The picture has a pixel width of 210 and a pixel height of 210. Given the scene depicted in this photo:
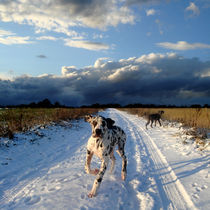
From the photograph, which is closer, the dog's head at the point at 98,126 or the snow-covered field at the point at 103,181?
the snow-covered field at the point at 103,181

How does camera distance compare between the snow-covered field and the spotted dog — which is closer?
the snow-covered field

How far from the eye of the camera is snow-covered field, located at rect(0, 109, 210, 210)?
142 inches

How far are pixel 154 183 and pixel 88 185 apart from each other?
1744 mm

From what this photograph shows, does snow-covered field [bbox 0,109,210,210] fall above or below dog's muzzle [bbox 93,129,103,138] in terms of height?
below

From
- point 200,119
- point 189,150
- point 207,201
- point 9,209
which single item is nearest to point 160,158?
point 189,150

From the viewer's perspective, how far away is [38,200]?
11.8 feet

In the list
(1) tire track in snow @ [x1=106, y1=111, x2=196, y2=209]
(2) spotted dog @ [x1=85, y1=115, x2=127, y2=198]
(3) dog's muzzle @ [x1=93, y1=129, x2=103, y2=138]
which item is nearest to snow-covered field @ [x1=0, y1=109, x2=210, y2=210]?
(1) tire track in snow @ [x1=106, y1=111, x2=196, y2=209]

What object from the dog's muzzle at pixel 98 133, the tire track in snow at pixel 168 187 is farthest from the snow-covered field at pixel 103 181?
the dog's muzzle at pixel 98 133

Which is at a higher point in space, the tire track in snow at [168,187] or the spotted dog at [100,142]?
the spotted dog at [100,142]

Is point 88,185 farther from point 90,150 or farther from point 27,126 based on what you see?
point 27,126

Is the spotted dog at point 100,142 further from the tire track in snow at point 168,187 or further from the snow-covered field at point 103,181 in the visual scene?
the tire track in snow at point 168,187

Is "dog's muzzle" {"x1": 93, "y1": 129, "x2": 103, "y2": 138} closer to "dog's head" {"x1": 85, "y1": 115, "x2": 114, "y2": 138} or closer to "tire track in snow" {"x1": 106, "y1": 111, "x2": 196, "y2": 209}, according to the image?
"dog's head" {"x1": 85, "y1": 115, "x2": 114, "y2": 138}

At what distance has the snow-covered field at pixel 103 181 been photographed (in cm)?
362

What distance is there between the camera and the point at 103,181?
449 centimetres
